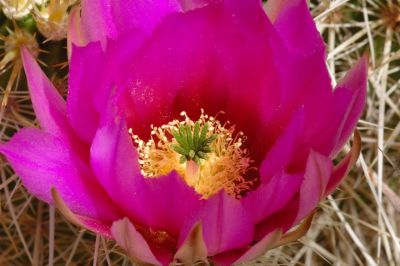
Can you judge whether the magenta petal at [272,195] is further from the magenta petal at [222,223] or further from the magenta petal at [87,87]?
the magenta petal at [87,87]

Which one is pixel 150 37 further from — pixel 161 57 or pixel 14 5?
pixel 14 5

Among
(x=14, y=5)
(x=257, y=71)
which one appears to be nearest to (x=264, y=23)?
(x=257, y=71)

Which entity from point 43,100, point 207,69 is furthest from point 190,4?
point 43,100

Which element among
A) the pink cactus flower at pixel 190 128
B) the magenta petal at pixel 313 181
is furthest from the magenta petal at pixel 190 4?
the magenta petal at pixel 313 181

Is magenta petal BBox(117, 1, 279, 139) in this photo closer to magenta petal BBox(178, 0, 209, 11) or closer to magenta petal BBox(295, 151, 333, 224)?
magenta petal BBox(178, 0, 209, 11)

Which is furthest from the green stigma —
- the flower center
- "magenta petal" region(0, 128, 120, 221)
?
"magenta petal" region(0, 128, 120, 221)
